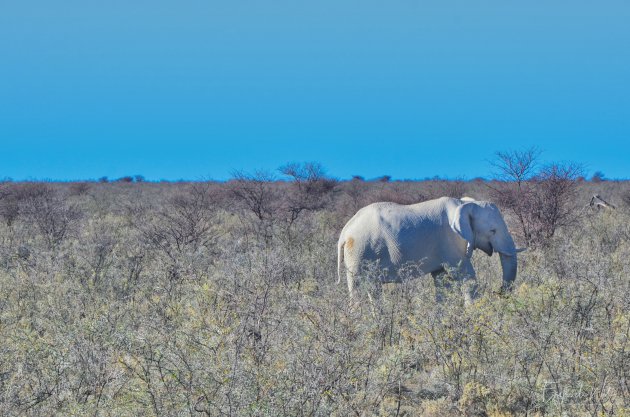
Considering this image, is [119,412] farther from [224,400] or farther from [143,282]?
[143,282]

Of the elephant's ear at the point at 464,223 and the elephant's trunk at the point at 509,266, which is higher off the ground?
the elephant's ear at the point at 464,223

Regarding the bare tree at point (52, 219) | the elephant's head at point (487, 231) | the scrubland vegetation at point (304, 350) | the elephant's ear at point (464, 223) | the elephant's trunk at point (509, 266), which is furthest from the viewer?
the bare tree at point (52, 219)

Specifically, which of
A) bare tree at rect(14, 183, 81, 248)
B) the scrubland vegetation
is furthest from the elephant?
bare tree at rect(14, 183, 81, 248)

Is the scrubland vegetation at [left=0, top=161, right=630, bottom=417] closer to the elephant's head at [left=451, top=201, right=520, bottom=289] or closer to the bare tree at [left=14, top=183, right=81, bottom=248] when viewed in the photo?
the elephant's head at [left=451, top=201, right=520, bottom=289]

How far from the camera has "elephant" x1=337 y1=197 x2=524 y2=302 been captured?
8.78 metres

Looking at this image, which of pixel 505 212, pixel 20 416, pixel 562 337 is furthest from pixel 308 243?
pixel 20 416

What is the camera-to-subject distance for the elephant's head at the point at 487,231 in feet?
29.2

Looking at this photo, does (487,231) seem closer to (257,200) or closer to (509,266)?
(509,266)

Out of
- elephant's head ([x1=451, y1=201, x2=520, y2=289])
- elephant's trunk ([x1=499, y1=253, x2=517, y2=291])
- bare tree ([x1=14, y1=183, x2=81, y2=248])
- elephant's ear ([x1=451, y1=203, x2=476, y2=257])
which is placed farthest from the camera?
bare tree ([x1=14, y1=183, x2=81, y2=248])

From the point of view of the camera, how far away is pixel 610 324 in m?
6.56

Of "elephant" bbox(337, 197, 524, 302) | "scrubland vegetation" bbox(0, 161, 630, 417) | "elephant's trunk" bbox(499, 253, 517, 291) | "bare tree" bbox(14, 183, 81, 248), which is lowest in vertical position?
"scrubland vegetation" bbox(0, 161, 630, 417)

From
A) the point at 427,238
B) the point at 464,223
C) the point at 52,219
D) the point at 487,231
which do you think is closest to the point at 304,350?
the point at 427,238

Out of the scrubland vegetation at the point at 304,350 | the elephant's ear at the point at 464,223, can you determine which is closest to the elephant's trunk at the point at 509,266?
the scrubland vegetation at the point at 304,350

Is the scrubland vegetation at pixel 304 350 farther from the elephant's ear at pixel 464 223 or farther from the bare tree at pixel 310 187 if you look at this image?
the bare tree at pixel 310 187
